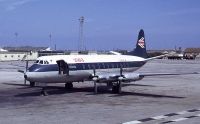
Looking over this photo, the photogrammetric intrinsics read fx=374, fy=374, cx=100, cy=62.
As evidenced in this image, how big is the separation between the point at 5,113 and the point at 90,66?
508 inches

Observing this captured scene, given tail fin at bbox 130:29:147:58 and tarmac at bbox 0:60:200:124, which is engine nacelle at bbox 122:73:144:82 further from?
tail fin at bbox 130:29:147:58

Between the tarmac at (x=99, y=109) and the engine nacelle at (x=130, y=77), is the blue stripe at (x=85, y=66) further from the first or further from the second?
the engine nacelle at (x=130, y=77)

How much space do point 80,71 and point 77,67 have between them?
426 mm

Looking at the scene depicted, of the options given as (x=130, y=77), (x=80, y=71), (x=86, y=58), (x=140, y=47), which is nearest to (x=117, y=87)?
(x=130, y=77)

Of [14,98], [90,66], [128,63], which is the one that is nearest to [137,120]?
[14,98]

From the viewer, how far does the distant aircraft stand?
28062 mm

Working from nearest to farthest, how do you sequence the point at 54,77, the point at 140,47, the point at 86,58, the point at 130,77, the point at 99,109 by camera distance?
the point at 99,109
the point at 54,77
the point at 130,77
the point at 86,58
the point at 140,47

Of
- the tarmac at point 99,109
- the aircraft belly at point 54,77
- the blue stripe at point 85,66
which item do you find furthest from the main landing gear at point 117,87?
the blue stripe at point 85,66

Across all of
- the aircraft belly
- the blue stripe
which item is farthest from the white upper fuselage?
the aircraft belly

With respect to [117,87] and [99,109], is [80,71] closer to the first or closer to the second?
[117,87]

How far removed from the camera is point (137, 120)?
1734cm

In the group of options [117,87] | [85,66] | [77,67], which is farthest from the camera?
[85,66]

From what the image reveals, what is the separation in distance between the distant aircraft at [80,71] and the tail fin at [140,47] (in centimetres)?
513

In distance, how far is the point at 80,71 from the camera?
100ft
